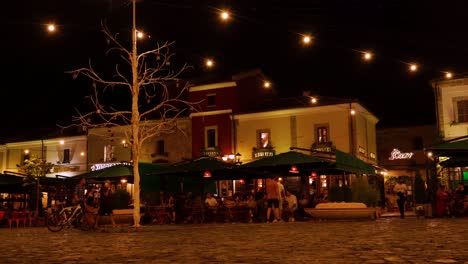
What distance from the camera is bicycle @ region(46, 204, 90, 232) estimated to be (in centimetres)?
1747

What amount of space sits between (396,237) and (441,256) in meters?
3.48

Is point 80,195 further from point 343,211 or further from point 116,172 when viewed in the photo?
point 343,211

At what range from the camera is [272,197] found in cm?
1948

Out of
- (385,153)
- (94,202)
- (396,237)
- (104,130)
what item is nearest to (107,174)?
(94,202)

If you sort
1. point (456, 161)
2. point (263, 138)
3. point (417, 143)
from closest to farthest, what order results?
point (456, 161) → point (263, 138) → point (417, 143)

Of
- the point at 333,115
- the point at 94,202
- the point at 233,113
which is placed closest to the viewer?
the point at 94,202

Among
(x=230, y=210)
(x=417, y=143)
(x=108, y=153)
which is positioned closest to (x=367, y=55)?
(x=230, y=210)

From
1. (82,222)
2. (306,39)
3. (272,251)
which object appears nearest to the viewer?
(272,251)

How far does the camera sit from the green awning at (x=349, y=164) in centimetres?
1912

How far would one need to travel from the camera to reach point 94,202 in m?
17.6

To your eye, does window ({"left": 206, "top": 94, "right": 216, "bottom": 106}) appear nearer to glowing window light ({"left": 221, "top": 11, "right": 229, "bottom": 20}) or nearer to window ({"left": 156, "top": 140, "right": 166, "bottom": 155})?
window ({"left": 156, "top": 140, "right": 166, "bottom": 155})

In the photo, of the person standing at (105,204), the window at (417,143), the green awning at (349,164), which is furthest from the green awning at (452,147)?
the window at (417,143)

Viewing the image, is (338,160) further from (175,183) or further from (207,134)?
(207,134)

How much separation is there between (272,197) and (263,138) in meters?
16.1
